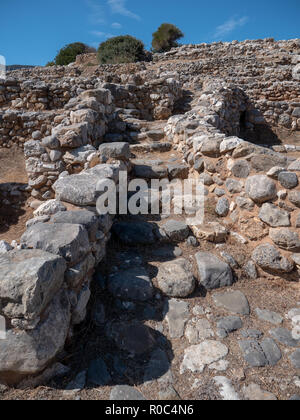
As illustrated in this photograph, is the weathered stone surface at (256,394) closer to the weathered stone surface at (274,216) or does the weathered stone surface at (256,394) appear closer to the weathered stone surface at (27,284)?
the weathered stone surface at (27,284)

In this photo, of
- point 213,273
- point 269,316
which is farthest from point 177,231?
point 269,316

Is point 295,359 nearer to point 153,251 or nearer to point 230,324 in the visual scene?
point 230,324

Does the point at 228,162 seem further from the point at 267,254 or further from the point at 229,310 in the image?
the point at 229,310

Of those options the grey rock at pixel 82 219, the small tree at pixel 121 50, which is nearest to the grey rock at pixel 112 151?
the grey rock at pixel 82 219

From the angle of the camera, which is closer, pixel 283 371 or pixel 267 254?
pixel 283 371

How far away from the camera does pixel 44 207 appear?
2.52 meters

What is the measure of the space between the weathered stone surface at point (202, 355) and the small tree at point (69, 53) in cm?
2397

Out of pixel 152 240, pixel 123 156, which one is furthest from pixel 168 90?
pixel 152 240

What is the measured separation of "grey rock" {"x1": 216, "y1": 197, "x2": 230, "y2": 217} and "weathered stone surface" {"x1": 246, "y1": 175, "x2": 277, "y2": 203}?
355 mm

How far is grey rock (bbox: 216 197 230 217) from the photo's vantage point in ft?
10.6

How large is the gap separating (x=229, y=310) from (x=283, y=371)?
0.60 m

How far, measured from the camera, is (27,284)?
145 cm

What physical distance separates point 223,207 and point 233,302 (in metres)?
1.21
